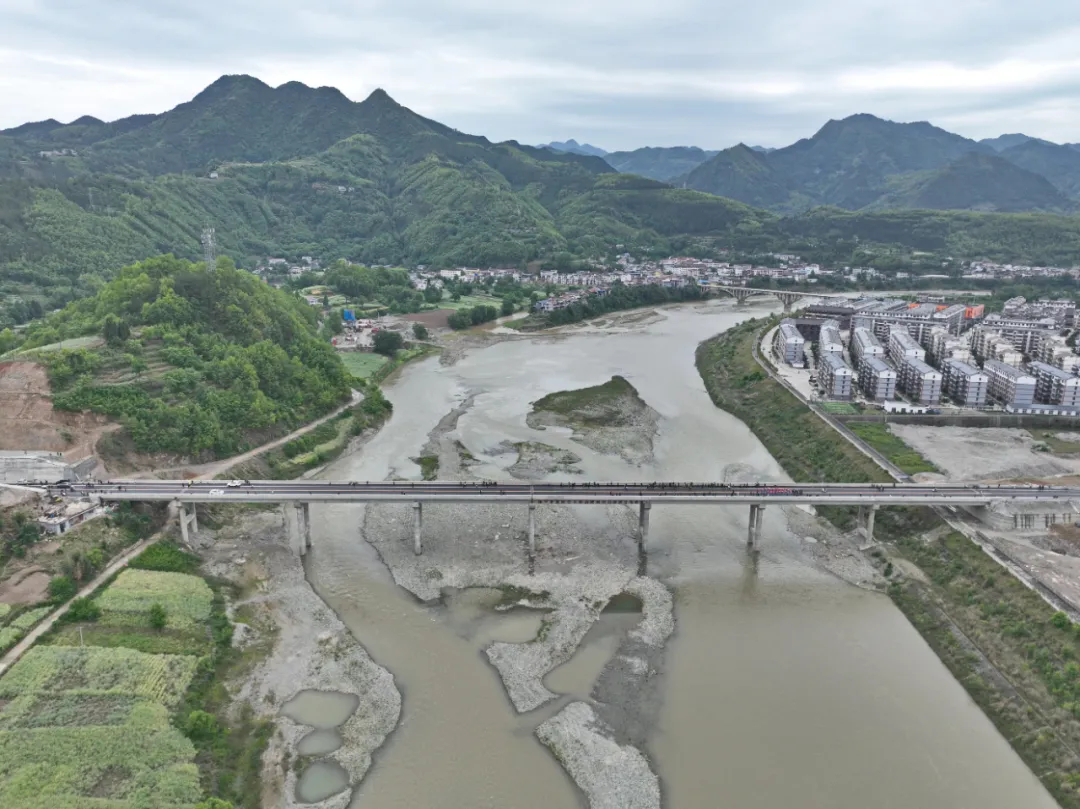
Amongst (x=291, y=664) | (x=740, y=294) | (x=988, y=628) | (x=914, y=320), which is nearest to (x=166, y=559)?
(x=291, y=664)

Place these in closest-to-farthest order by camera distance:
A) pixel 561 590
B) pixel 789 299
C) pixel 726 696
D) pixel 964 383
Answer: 1. pixel 726 696
2. pixel 561 590
3. pixel 964 383
4. pixel 789 299

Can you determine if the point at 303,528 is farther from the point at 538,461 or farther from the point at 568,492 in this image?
the point at 538,461

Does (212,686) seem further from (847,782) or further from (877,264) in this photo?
(877,264)

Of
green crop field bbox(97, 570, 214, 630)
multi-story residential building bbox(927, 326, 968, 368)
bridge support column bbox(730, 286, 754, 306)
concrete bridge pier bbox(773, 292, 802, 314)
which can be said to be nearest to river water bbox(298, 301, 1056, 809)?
green crop field bbox(97, 570, 214, 630)

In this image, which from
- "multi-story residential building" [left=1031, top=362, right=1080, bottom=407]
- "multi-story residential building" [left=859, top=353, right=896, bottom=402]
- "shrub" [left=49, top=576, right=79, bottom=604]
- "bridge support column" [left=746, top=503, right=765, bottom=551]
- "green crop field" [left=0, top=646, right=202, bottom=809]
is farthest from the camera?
"multi-story residential building" [left=859, top=353, right=896, bottom=402]

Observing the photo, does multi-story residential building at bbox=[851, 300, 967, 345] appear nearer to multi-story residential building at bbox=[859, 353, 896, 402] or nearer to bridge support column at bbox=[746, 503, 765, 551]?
multi-story residential building at bbox=[859, 353, 896, 402]

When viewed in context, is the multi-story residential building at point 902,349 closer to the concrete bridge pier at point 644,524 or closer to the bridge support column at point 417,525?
the concrete bridge pier at point 644,524

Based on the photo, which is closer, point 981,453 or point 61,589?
point 61,589
